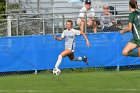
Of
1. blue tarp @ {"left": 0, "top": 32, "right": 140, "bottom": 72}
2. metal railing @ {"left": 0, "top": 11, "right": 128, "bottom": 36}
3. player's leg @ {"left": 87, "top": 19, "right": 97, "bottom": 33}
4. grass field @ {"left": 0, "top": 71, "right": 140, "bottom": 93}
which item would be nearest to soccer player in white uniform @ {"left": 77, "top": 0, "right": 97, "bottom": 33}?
player's leg @ {"left": 87, "top": 19, "right": 97, "bottom": 33}

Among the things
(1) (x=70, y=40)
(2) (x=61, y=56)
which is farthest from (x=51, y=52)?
(2) (x=61, y=56)

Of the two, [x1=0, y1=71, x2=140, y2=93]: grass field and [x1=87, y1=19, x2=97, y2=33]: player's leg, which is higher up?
[x1=87, y1=19, x2=97, y2=33]: player's leg

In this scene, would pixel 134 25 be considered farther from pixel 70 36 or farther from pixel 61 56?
pixel 70 36

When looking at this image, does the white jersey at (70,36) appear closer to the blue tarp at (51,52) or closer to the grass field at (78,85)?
the blue tarp at (51,52)

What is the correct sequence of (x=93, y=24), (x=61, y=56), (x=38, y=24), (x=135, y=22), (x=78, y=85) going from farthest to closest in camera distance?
(x=38, y=24), (x=93, y=24), (x=61, y=56), (x=135, y=22), (x=78, y=85)

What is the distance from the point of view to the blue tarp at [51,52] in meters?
19.2

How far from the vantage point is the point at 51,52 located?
63.6 ft

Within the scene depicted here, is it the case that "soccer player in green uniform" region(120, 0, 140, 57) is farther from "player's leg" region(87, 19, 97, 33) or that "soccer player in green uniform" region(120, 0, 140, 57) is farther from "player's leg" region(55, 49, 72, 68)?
"player's leg" region(87, 19, 97, 33)

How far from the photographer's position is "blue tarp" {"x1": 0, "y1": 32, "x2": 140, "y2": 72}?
19.2m

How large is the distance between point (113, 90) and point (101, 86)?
1046 millimetres

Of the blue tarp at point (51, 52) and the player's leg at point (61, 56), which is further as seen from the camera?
the blue tarp at point (51, 52)

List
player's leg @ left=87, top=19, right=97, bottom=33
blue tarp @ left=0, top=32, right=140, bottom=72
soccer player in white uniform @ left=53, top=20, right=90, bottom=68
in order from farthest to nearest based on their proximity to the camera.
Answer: player's leg @ left=87, top=19, right=97, bottom=33 < blue tarp @ left=0, top=32, right=140, bottom=72 < soccer player in white uniform @ left=53, top=20, right=90, bottom=68

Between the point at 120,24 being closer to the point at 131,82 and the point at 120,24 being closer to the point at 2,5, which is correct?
the point at 131,82

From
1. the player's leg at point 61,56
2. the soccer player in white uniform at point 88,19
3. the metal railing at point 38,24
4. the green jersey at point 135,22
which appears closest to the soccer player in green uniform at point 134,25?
the green jersey at point 135,22
